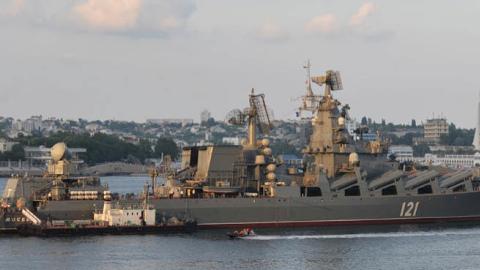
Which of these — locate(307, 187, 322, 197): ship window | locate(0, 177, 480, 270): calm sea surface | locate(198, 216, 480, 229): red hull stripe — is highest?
locate(307, 187, 322, 197): ship window

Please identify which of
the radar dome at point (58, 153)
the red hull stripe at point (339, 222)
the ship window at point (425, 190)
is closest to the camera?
the radar dome at point (58, 153)

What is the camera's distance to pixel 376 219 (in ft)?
197

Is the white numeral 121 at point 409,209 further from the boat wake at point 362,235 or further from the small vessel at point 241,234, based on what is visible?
the small vessel at point 241,234

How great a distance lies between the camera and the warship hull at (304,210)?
187 ft

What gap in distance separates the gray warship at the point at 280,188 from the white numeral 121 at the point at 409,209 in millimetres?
52

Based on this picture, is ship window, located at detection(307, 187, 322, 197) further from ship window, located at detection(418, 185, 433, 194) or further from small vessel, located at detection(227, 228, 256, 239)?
ship window, located at detection(418, 185, 433, 194)

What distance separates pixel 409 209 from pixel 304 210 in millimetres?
5780

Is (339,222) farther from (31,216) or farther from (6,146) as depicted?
(6,146)

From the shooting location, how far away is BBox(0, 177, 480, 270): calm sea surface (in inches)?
1853

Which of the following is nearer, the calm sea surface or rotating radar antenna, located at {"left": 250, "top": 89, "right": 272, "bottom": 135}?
the calm sea surface

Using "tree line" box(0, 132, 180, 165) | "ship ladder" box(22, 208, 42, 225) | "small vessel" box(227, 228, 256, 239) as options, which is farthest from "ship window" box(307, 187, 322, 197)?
"tree line" box(0, 132, 180, 165)

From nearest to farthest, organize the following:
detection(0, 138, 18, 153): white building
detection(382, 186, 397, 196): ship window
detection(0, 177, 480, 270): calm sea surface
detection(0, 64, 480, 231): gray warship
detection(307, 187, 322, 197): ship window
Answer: detection(0, 177, 480, 270): calm sea surface → detection(0, 64, 480, 231): gray warship → detection(307, 187, 322, 197): ship window → detection(382, 186, 397, 196): ship window → detection(0, 138, 18, 153): white building

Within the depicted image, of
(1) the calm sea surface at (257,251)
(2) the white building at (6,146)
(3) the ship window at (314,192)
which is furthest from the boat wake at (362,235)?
(2) the white building at (6,146)

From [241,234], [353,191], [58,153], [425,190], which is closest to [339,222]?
[353,191]
